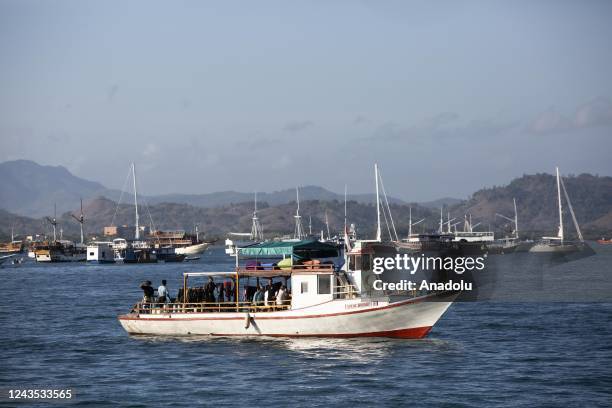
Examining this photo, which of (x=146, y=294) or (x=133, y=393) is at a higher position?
(x=146, y=294)

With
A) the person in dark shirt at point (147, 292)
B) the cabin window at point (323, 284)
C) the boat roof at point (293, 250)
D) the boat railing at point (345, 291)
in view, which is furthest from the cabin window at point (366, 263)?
the person in dark shirt at point (147, 292)

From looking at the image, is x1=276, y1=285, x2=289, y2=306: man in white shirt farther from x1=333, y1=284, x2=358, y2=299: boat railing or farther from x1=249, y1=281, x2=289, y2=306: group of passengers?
x1=333, y1=284, x2=358, y2=299: boat railing

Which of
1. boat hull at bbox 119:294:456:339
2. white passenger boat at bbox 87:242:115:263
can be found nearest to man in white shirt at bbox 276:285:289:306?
boat hull at bbox 119:294:456:339

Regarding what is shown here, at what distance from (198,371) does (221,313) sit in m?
7.74

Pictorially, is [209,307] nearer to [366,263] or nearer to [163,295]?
[163,295]

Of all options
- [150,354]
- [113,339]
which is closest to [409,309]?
[150,354]

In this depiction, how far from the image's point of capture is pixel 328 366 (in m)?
39.8

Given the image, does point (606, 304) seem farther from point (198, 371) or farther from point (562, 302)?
point (198, 371)

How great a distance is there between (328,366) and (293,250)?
396 inches

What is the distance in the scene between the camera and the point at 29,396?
Result: 35.4m

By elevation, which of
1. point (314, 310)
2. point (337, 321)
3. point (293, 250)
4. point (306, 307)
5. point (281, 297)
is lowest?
point (337, 321)

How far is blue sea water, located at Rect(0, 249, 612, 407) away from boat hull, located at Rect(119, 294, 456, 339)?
48 centimetres

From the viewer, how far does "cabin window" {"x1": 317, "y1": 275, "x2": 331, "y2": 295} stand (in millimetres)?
45781

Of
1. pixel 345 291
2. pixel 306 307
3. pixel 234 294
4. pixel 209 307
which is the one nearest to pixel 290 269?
pixel 306 307
